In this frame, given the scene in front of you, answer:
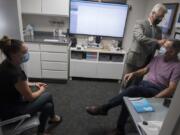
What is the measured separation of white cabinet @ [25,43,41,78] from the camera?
2.86m

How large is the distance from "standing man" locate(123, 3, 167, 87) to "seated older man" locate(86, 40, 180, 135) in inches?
8.0

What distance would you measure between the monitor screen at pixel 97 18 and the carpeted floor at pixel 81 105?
3.46 ft

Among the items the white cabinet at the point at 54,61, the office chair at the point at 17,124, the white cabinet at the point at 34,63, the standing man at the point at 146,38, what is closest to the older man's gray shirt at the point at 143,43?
the standing man at the point at 146,38

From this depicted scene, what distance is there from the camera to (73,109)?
93.0 inches

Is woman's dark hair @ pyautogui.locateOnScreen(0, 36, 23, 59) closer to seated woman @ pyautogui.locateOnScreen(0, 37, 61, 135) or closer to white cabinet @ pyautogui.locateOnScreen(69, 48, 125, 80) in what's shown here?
seated woman @ pyautogui.locateOnScreen(0, 37, 61, 135)

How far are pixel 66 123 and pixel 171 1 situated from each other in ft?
7.82

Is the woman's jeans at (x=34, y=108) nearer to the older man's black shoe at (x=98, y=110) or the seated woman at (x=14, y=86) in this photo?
the seated woman at (x=14, y=86)

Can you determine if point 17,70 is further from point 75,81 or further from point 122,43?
point 122,43

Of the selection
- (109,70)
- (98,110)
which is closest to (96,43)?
(109,70)

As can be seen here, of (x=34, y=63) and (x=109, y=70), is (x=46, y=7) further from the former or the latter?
(x=109, y=70)

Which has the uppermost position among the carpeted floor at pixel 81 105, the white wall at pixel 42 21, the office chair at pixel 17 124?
the white wall at pixel 42 21

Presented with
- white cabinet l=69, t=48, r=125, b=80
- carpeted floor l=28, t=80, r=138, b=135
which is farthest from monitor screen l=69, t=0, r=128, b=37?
carpeted floor l=28, t=80, r=138, b=135

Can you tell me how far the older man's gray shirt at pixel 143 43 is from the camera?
6.73ft

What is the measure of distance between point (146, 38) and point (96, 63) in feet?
4.37
